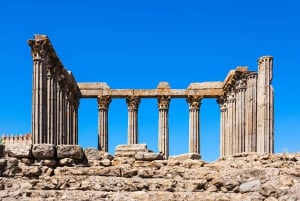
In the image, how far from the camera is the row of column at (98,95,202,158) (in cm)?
4341

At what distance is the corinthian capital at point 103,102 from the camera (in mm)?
43406

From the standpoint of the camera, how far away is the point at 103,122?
145 ft

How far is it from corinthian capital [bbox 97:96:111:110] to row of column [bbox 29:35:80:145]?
4.01 m

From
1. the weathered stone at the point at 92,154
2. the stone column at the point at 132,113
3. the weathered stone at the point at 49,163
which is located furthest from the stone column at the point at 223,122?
the weathered stone at the point at 49,163

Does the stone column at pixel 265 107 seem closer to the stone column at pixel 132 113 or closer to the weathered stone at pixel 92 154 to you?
the stone column at pixel 132 113

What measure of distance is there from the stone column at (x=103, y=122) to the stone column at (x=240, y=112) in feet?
38.5

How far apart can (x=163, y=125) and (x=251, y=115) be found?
11.3 m

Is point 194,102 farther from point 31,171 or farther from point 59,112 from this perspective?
point 31,171

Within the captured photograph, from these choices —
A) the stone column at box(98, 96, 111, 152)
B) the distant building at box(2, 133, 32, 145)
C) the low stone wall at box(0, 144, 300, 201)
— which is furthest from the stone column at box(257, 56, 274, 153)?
the distant building at box(2, 133, 32, 145)

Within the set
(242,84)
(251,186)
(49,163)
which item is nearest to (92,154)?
(49,163)

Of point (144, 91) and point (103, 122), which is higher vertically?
point (144, 91)

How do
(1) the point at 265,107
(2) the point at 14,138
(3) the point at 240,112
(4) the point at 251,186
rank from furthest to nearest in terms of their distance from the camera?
(2) the point at 14,138, (3) the point at 240,112, (1) the point at 265,107, (4) the point at 251,186

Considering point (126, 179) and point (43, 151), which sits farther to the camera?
point (43, 151)

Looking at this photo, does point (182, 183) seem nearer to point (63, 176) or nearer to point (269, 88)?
point (63, 176)
